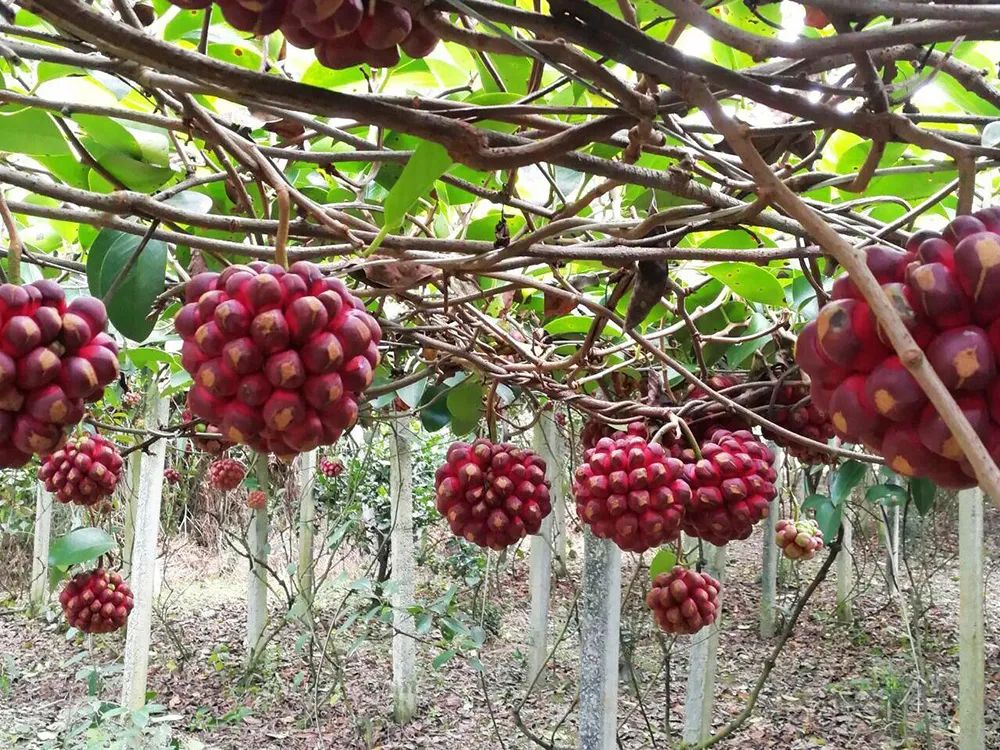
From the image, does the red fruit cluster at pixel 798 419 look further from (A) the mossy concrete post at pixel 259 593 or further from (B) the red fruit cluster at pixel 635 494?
(A) the mossy concrete post at pixel 259 593

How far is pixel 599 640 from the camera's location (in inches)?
62.2

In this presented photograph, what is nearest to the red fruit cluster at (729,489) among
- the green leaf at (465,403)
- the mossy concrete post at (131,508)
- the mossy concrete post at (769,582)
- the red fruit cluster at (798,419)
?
the red fruit cluster at (798,419)

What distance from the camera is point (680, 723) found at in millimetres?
3559

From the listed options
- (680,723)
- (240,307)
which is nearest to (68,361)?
(240,307)

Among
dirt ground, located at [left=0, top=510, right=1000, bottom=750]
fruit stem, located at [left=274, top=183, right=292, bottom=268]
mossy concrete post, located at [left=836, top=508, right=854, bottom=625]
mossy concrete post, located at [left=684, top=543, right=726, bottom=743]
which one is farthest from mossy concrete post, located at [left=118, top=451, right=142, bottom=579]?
mossy concrete post, located at [left=836, top=508, right=854, bottom=625]

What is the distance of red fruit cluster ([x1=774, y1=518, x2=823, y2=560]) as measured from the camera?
193cm

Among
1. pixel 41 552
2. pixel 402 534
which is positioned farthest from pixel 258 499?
pixel 41 552

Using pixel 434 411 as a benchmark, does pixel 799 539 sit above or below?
below

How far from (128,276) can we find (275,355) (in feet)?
1.43

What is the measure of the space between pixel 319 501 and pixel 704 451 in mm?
4974

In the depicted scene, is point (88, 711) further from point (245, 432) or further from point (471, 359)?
point (245, 432)

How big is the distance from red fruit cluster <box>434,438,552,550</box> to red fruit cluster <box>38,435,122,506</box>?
723 millimetres

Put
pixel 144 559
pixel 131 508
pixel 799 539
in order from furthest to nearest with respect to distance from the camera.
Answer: pixel 131 508 < pixel 144 559 < pixel 799 539

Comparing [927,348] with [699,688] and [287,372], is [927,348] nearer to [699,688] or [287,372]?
[287,372]
